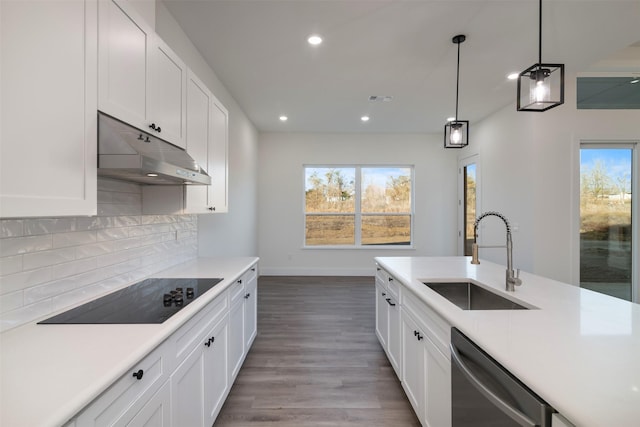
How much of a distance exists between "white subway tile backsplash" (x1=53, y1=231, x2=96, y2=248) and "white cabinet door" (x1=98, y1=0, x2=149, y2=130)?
2.09 feet

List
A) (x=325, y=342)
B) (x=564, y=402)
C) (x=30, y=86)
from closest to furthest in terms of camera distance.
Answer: (x=564, y=402) < (x=30, y=86) < (x=325, y=342)

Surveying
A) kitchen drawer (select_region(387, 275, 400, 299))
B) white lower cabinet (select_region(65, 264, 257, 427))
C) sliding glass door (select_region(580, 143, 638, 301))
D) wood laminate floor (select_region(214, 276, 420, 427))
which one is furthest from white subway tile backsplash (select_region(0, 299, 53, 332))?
sliding glass door (select_region(580, 143, 638, 301))

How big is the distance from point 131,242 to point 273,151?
4.45 meters

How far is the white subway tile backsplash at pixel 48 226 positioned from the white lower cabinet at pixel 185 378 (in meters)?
0.75

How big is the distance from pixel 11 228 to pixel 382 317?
103 inches

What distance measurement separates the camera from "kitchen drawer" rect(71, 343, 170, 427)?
842mm

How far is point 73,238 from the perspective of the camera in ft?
4.94

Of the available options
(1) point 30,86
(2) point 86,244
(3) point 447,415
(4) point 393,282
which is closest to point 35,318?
(2) point 86,244

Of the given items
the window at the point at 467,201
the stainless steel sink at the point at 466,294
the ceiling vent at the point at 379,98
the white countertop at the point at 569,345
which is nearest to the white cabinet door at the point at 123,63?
the white countertop at the point at 569,345

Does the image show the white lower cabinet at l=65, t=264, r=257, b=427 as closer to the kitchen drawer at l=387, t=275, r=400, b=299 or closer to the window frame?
the kitchen drawer at l=387, t=275, r=400, b=299

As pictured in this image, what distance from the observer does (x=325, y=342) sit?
310 cm

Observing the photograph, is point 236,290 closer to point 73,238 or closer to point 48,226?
point 73,238

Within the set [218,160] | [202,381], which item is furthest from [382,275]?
[218,160]

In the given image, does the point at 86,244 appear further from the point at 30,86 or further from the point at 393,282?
the point at 393,282
